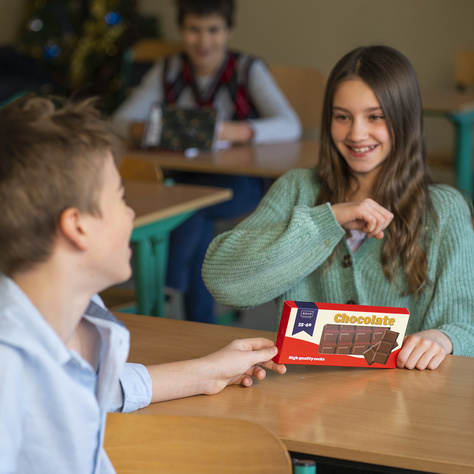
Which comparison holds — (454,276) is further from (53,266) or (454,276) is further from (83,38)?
(83,38)

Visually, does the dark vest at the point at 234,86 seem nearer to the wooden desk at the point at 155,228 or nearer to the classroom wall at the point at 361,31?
the wooden desk at the point at 155,228

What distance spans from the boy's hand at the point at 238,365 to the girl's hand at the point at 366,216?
13.5 inches

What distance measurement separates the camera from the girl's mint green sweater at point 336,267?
1506mm

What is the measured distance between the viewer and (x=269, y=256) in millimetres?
1517

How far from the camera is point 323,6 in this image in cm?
536

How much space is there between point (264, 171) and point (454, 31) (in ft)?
9.03

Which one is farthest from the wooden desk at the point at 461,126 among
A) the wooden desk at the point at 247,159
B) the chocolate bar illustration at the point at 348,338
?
the chocolate bar illustration at the point at 348,338

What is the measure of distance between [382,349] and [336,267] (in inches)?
15.0

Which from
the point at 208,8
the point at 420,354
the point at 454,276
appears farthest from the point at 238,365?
the point at 208,8

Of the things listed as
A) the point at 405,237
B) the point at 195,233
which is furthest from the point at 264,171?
the point at 405,237

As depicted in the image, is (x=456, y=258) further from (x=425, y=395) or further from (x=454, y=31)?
(x=454, y=31)

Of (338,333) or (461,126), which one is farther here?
(461,126)

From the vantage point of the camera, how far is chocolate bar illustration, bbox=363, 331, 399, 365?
1.24 meters

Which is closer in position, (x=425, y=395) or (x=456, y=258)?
(x=425, y=395)
